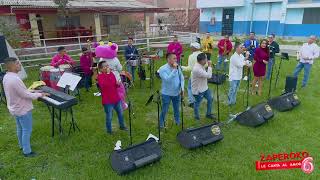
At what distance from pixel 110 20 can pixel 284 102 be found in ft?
70.4

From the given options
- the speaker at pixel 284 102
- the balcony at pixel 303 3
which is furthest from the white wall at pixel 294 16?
the speaker at pixel 284 102

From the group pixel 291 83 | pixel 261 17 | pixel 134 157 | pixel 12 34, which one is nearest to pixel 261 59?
pixel 291 83

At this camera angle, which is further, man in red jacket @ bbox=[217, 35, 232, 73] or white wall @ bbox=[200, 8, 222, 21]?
white wall @ bbox=[200, 8, 222, 21]

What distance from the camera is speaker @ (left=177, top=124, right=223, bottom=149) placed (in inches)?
220

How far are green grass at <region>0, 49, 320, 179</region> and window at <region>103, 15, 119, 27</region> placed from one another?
18.9m

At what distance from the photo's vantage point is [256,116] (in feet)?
21.8

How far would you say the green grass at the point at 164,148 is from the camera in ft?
16.2

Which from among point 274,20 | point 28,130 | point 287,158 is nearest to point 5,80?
point 28,130

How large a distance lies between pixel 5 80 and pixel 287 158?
581cm

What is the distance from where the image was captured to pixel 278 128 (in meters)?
6.62

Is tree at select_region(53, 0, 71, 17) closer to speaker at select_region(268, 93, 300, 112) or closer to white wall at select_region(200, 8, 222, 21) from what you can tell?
speaker at select_region(268, 93, 300, 112)

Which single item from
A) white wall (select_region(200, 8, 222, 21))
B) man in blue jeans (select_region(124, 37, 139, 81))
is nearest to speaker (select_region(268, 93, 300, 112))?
man in blue jeans (select_region(124, 37, 139, 81))

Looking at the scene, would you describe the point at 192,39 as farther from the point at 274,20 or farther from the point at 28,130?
the point at 28,130

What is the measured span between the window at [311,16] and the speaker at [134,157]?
23.1 metres
